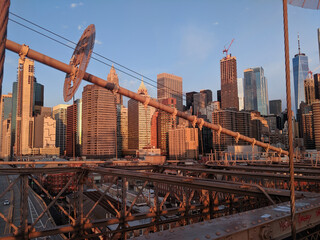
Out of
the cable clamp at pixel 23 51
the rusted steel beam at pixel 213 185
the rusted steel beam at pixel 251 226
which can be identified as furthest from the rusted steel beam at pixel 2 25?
the cable clamp at pixel 23 51

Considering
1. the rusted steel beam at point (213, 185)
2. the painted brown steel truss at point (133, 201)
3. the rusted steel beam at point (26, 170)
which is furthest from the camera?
the rusted steel beam at point (26, 170)

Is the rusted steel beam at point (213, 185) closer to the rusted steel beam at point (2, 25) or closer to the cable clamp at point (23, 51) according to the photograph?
the rusted steel beam at point (2, 25)

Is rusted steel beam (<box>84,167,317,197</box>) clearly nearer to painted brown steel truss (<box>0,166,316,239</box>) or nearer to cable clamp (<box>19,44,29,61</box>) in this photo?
painted brown steel truss (<box>0,166,316,239</box>)

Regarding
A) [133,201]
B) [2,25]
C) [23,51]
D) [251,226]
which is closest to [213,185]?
[251,226]

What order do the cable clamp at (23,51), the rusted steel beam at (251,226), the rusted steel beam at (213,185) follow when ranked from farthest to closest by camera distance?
the cable clamp at (23,51) < the rusted steel beam at (213,185) < the rusted steel beam at (251,226)

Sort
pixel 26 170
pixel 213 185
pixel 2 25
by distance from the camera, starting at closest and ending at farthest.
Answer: pixel 2 25 < pixel 213 185 < pixel 26 170

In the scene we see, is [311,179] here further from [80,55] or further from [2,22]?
[80,55]

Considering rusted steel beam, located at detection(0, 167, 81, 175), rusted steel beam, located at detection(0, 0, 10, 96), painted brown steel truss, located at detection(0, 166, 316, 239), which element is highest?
rusted steel beam, located at detection(0, 0, 10, 96)

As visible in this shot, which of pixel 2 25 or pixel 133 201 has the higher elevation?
pixel 2 25

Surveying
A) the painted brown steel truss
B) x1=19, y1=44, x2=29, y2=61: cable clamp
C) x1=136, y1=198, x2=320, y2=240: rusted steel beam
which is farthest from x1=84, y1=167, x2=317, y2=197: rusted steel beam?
x1=19, y1=44, x2=29, y2=61: cable clamp

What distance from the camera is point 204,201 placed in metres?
16.6

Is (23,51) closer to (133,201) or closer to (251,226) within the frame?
(133,201)

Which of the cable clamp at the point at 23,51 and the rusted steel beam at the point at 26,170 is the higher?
the cable clamp at the point at 23,51

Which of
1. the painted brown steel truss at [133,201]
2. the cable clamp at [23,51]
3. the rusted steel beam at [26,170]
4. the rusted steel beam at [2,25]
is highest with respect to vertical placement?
the cable clamp at [23,51]
